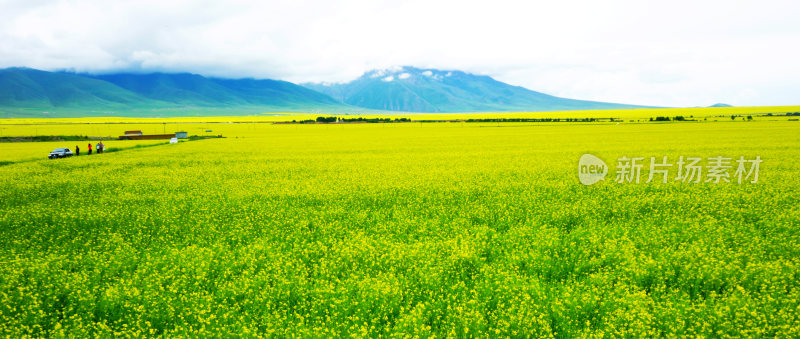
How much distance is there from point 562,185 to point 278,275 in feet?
53.0

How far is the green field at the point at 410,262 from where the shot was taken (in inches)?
311

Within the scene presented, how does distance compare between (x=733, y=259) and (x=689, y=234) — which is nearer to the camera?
(x=733, y=259)

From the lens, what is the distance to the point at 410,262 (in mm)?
10758

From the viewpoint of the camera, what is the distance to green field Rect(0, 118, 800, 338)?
7902 mm

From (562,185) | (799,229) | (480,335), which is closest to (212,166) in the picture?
(562,185)

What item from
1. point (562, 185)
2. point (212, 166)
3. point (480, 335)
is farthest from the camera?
point (212, 166)

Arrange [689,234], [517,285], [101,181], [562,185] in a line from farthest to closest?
1. [101,181]
2. [562,185]
3. [689,234]
4. [517,285]

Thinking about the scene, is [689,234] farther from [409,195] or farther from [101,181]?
[101,181]

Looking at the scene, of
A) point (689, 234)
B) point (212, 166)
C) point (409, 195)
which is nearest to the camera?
point (689, 234)

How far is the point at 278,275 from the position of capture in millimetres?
9891

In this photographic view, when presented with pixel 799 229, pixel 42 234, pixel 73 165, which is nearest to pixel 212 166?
pixel 73 165

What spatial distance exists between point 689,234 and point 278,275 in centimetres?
1159

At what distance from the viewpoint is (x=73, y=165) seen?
35.8 metres

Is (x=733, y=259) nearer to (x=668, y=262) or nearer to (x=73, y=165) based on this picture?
(x=668, y=262)
